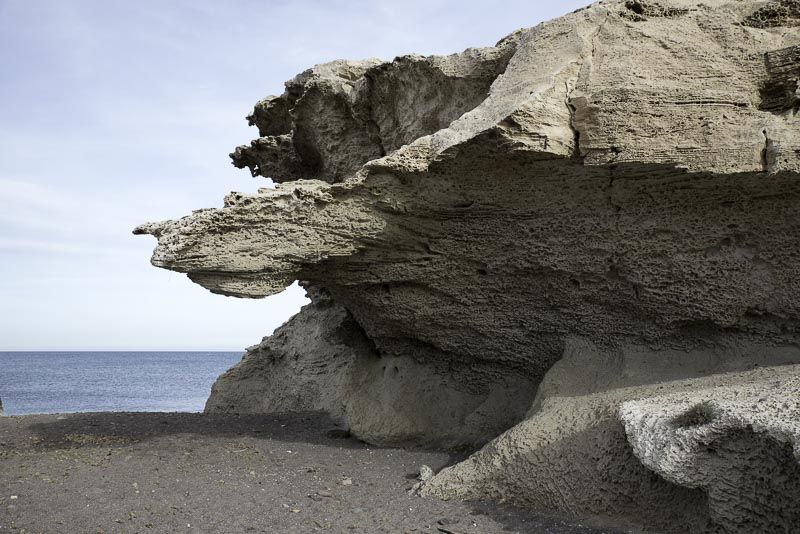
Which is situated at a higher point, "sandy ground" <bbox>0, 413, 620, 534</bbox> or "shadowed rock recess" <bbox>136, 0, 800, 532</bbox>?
"shadowed rock recess" <bbox>136, 0, 800, 532</bbox>

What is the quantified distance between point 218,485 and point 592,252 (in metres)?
4.52

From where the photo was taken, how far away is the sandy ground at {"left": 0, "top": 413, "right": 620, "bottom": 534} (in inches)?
210

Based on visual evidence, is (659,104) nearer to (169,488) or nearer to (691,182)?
(691,182)

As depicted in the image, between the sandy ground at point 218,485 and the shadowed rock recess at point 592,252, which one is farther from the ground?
the shadowed rock recess at point 592,252

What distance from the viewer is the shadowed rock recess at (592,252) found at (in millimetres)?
5340

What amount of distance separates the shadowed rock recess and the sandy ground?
0.55 metres

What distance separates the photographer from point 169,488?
20.5ft

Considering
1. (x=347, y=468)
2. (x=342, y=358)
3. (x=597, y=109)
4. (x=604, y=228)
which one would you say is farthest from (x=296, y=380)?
(x=597, y=109)

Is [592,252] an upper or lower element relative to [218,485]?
upper

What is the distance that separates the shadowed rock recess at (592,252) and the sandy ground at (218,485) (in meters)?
0.55

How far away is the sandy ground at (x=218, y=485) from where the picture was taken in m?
5.34

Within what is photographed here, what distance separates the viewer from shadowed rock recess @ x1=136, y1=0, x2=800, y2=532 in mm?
5340

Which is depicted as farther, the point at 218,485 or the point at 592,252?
the point at 592,252

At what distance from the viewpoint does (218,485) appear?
20.9 feet
